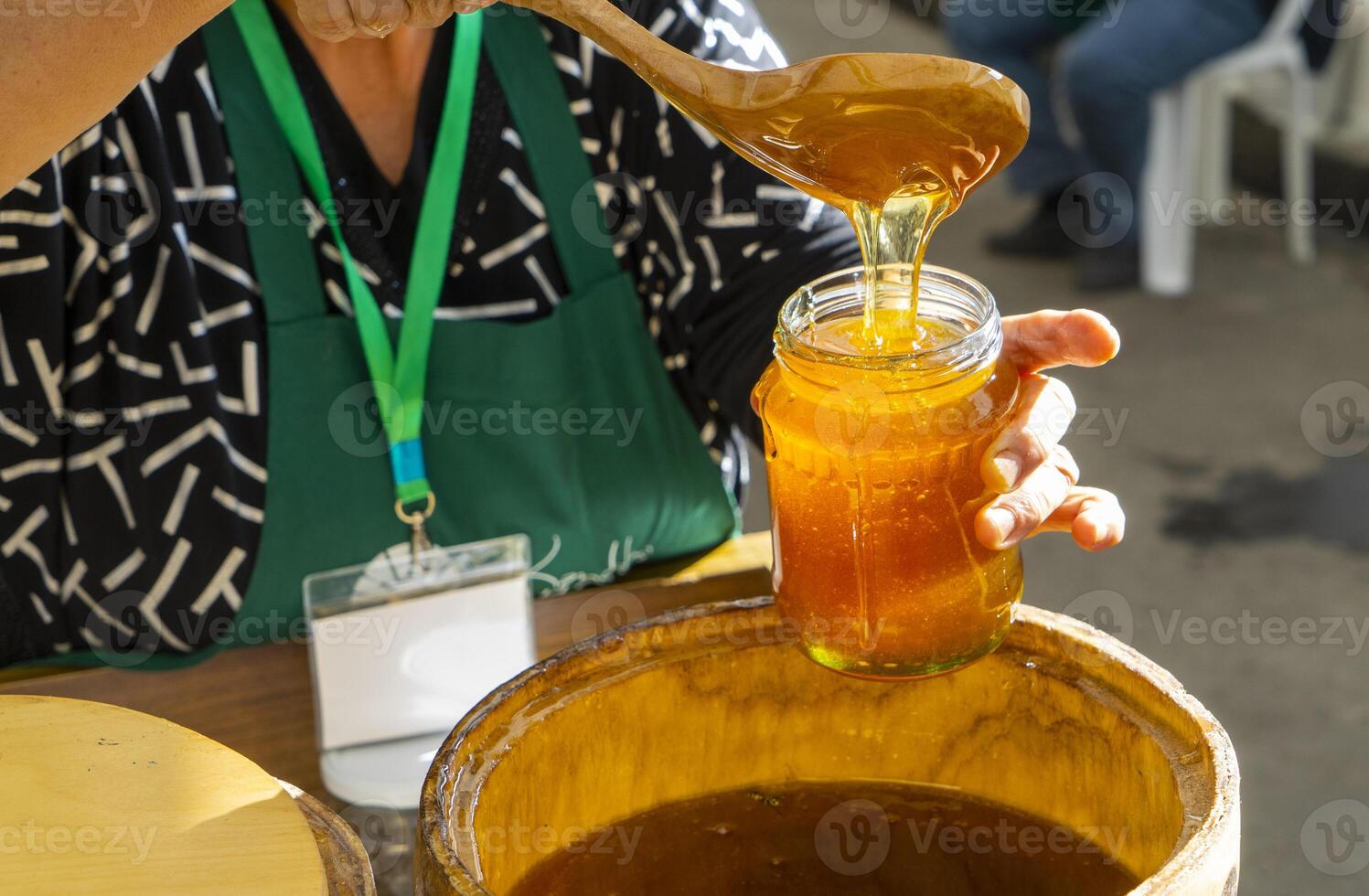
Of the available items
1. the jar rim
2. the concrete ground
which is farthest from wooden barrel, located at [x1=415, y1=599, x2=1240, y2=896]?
the concrete ground

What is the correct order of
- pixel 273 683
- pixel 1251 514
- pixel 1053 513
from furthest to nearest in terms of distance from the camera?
pixel 1251 514 < pixel 273 683 < pixel 1053 513

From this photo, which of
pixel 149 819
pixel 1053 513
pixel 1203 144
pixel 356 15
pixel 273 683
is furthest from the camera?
pixel 1203 144

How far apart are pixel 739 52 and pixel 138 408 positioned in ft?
1.74

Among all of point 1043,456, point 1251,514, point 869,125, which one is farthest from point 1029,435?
point 1251,514

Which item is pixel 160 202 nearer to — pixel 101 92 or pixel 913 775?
pixel 101 92

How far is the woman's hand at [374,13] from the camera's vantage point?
2.23 feet

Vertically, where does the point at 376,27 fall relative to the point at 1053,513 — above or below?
above

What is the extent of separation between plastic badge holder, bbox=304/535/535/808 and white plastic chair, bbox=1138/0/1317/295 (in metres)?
2.52

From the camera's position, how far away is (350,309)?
1.12 m

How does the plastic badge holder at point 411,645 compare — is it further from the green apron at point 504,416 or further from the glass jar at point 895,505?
the glass jar at point 895,505

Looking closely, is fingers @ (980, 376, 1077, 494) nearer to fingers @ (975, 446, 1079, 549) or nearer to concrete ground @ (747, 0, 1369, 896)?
fingers @ (975, 446, 1079, 549)

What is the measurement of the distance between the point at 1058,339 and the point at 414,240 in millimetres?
530

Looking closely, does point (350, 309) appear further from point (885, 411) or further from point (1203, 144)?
point (1203, 144)

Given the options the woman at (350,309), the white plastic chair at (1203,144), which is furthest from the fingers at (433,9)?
the white plastic chair at (1203,144)
